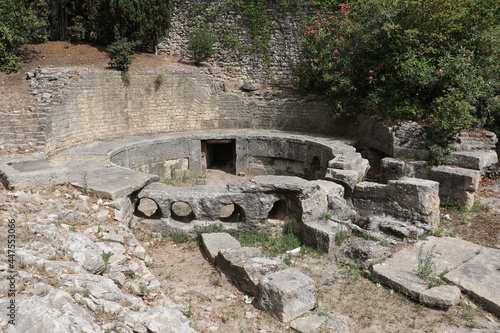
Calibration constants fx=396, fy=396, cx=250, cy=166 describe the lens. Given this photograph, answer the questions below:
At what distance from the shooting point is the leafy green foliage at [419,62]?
948 centimetres

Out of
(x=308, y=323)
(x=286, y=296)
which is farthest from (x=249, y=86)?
(x=308, y=323)

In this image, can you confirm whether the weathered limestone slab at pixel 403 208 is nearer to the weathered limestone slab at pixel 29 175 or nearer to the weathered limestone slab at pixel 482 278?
the weathered limestone slab at pixel 482 278

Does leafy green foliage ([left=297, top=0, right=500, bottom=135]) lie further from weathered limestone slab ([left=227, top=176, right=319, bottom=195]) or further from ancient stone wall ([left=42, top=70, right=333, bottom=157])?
weathered limestone slab ([left=227, top=176, right=319, bottom=195])

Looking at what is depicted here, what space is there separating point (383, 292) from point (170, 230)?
154 inches

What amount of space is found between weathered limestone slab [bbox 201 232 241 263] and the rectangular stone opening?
6361mm

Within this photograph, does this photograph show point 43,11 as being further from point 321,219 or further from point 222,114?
point 321,219

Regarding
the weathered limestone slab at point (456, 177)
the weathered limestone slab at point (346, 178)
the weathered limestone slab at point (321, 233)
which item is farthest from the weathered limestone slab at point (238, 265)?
the weathered limestone slab at point (456, 177)

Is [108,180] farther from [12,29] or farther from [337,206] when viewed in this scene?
[12,29]

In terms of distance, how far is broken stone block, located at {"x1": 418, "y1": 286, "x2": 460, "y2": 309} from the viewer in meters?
4.83

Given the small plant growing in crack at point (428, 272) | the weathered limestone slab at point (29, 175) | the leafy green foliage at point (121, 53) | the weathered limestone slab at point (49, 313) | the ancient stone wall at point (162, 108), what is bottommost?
the small plant growing in crack at point (428, 272)

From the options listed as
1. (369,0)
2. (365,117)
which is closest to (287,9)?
(369,0)

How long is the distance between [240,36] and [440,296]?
12.6 meters

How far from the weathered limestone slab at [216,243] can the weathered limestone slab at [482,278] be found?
3.22 m

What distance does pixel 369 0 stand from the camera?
38.0 ft
